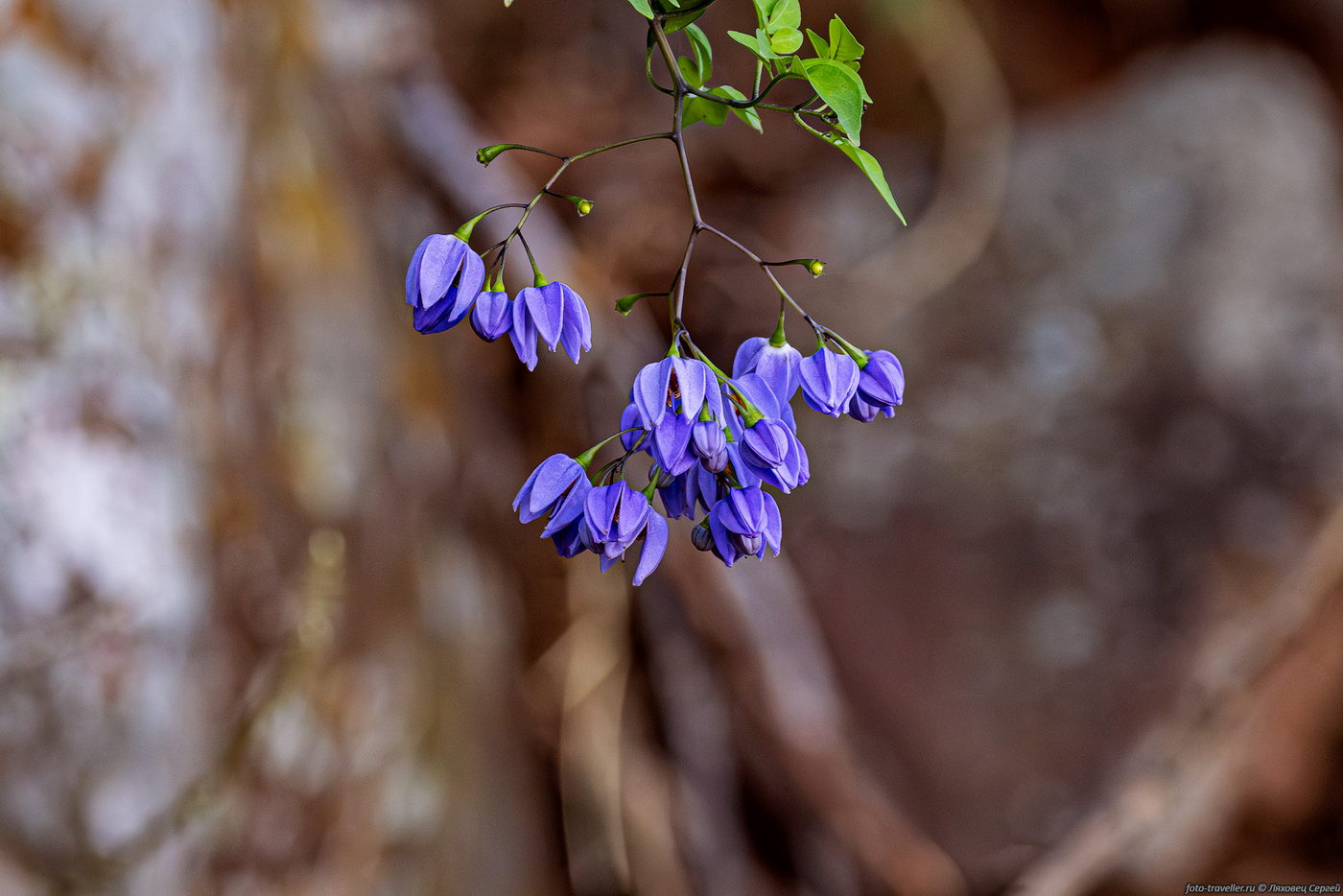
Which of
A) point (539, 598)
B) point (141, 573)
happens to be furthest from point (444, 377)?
point (141, 573)

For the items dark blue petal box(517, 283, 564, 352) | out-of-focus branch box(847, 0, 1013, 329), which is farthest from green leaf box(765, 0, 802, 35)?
out-of-focus branch box(847, 0, 1013, 329)

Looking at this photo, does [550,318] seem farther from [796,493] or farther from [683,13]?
[796,493]

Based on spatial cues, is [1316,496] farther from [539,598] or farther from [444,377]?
[444,377]

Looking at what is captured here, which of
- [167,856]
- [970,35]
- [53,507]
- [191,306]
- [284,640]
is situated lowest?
[167,856]

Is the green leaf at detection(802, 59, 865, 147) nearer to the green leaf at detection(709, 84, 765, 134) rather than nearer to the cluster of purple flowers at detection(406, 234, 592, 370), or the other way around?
the green leaf at detection(709, 84, 765, 134)

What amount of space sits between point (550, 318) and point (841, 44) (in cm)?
30

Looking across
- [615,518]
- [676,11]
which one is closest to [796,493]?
[615,518]

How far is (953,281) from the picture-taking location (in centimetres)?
205

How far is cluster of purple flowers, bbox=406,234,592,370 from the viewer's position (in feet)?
2.10

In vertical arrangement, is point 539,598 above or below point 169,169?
below

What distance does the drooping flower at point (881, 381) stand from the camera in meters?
0.70

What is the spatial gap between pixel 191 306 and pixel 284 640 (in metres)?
0.55

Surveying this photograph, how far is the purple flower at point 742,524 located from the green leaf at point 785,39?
33cm

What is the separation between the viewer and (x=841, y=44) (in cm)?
62
